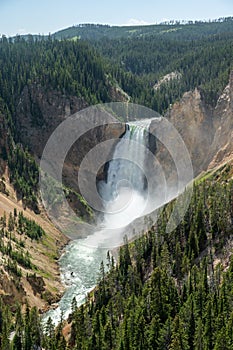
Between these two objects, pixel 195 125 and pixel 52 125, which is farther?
pixel 52 125

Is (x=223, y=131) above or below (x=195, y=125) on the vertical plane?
below

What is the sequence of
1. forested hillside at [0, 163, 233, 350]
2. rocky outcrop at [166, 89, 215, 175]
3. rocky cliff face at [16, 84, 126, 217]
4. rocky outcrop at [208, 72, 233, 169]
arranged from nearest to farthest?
1. forested hillside at [0, 163, 233, 350]
2. rocky outcrop at [208, 72, 233, 169]
3. rocky outcrop at [166, 89, 215, 175]
4. rocky cliff face at [16, 84, 126, 217]

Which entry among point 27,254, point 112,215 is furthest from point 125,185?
point 27,254

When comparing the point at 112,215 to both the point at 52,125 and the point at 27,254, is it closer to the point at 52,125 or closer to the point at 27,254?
the point at 27,254

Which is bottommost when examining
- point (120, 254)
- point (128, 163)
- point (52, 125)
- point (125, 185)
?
point (120, 254)

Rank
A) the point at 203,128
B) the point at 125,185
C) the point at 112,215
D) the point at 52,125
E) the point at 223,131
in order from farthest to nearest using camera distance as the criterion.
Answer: the point at 52,125 < the point at 125,185 < the point at 112,215 < the point at 203,128 < the point at 223,131

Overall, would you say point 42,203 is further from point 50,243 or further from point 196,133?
point 196,133

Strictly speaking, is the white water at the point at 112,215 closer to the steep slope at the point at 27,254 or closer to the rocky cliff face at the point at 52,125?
the steep slope at the point at 27,254

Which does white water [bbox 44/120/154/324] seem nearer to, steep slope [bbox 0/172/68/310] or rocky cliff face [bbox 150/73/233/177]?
steep slope [bbox 0/172/68/310]

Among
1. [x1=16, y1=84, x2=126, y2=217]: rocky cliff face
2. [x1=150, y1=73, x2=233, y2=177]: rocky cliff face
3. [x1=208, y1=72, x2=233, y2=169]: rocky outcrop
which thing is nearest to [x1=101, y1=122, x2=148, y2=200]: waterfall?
[x1=16, y1=84, x2=126, y2=217]: rocky cliff face
